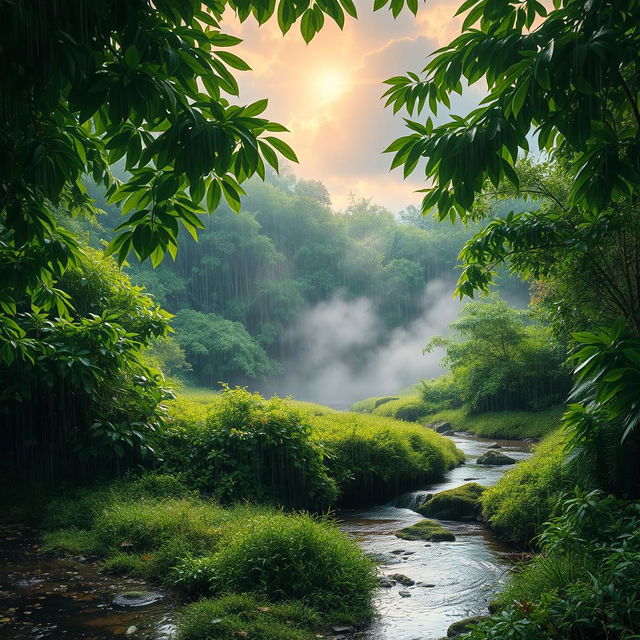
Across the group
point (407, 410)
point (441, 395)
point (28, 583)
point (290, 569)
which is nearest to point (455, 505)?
point (290, 569)

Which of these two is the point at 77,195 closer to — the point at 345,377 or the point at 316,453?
the point at 316,453

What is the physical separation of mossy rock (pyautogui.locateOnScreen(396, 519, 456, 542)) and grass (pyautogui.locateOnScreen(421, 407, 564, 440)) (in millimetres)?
11146

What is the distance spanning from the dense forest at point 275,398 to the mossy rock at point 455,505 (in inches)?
1.6

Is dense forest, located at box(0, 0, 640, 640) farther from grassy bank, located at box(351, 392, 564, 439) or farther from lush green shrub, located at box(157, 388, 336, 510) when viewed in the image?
grassy bank, located at box(351, 392, 564, 439)

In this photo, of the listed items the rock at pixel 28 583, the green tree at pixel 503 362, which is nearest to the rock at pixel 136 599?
the rock at pixel 28 583

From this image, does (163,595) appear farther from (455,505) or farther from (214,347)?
(214,347)

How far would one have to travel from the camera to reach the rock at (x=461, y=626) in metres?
4.89

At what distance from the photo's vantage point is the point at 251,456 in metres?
9.09

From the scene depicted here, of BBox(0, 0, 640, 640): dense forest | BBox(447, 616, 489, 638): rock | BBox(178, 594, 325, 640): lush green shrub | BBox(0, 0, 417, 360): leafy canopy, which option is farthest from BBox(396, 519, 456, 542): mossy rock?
BBox(0, 0, 417, 360): leafy canopy

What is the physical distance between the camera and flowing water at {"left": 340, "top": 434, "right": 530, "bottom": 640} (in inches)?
208

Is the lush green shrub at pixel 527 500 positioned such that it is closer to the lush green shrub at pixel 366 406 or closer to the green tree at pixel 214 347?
the lush green shrub at pixel 366 406

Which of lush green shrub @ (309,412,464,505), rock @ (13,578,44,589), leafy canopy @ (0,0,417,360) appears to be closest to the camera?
leafy canopy @ (0,0,417,360)

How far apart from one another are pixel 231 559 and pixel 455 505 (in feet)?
17.5

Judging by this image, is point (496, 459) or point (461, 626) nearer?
point (461, 626)
